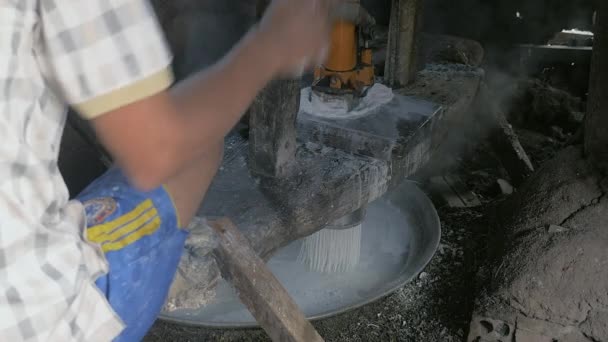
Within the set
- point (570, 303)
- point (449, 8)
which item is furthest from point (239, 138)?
point (449, 8)

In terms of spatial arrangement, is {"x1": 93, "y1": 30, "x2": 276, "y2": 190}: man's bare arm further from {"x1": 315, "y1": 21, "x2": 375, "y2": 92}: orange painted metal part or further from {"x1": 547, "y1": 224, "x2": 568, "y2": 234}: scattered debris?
{"x1": 547, "y1": 224, "x2": 568, "y2": 234}: scattered debris

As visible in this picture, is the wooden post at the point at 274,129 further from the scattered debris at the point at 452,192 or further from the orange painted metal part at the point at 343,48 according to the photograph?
the scattered debris at the point at 452,192

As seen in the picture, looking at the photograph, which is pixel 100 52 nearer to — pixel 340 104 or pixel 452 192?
pixel 340 104

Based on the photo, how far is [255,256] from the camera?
1.47 m

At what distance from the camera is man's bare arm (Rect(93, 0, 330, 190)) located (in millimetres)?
921

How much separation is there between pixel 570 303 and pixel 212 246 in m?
1.15

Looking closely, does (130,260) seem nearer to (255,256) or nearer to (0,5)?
(255,256)

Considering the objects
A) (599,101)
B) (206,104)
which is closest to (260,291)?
(206,104)

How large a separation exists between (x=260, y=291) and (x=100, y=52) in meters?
0.75

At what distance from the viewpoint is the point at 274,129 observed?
1928 millimetres

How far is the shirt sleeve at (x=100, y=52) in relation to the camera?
84 cm

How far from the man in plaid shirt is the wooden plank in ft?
0.77

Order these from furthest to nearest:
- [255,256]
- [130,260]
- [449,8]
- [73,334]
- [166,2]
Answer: [449,8], [166,2], [255,256], [130,260], [73,334]

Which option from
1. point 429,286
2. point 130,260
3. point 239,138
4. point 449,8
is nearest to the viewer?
point 130,260
